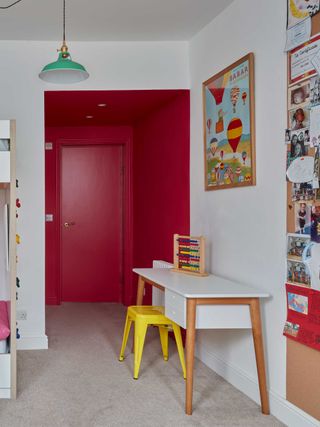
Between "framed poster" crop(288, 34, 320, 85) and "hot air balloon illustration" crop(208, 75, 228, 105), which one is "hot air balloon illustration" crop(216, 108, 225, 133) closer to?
"hot air balloon illustration" crop(208, 75, 228, 105)

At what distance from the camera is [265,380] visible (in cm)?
279

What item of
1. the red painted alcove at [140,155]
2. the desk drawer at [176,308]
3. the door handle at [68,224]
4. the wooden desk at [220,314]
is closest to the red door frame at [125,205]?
the red painted alcove at [140,155]

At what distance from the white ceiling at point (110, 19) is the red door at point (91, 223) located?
2170 millimetres

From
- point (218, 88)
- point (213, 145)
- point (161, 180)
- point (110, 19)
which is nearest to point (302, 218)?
point (213, 145)

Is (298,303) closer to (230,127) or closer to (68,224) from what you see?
(230,127)

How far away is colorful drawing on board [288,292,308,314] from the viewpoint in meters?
2.52

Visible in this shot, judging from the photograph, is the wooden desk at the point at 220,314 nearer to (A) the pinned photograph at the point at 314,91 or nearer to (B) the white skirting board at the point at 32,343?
(A) the pinned photograph at the point at 314,91

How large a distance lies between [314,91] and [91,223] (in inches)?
163

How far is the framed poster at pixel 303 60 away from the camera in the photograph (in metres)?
2.45

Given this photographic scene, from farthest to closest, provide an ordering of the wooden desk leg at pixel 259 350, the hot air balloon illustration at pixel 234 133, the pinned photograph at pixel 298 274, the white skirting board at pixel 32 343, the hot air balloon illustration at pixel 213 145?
the white skirting board at pixel 32 343 < the hot air balloon illustration at pixel 213 145 < the hot air balloon illustration at pixel 234 133 < the wooden desk leg at pixel 259 350 < the pinned photograph at pixel 298 274

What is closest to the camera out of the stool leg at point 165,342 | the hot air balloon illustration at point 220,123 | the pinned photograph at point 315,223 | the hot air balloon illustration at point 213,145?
the pinned photograph at point 315,223

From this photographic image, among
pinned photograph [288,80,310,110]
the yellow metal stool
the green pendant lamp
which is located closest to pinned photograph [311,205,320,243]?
pinned photograph [288,80,310,110]

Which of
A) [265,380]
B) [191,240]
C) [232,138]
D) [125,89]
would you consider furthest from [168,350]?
[125,89]

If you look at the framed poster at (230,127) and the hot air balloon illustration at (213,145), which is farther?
the hot air balloon illustration at (213,145)
